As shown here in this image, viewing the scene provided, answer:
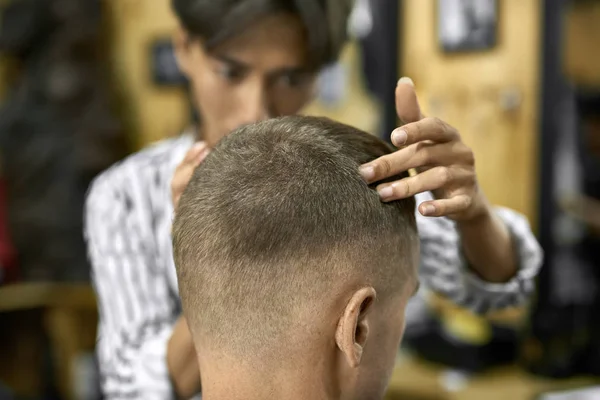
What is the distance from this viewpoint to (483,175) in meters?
2.03

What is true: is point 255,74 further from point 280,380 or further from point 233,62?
point 280,380

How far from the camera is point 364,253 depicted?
0.93 metres

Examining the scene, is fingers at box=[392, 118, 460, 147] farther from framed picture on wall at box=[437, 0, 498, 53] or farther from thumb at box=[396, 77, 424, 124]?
framed picture on wall at box=[437, 0, 498, 53]

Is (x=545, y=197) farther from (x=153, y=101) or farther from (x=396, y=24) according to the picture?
(x=153, y=101)

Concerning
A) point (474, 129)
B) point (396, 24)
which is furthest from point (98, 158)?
point (474, 129)

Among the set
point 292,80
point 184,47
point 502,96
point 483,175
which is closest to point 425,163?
point 292,80

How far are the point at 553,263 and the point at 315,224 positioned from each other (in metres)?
2.35

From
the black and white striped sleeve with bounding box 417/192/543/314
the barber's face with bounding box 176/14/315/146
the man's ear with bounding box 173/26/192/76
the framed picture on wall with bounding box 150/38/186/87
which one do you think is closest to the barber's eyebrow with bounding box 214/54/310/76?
the barber's face with bounding box 176/14/315/146

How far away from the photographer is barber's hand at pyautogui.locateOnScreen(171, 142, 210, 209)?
106 cm

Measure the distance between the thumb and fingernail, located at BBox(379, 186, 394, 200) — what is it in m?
0.11

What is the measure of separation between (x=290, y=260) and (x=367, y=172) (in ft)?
0.53

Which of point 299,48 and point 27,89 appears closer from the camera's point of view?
point 299,48

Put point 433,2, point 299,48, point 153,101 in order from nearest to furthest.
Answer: point 299,48 → point 433,2 → point 153,101

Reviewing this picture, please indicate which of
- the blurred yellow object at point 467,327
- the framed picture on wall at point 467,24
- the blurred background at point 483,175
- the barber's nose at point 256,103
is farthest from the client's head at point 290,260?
the framed picture on wall at point 467,24
